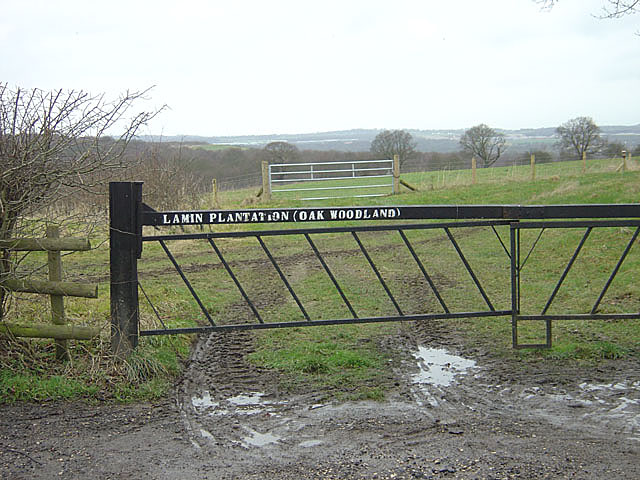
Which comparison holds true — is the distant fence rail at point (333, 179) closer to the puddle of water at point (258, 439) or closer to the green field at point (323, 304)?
the green field at point (323, 304)

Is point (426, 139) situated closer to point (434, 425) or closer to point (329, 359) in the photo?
point (329, 359)

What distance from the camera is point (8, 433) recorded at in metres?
4.81

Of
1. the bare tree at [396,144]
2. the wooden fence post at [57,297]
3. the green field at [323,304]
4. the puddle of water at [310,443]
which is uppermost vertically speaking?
the bare tree at [396,144]

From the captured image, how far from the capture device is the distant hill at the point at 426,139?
48750 millimetres

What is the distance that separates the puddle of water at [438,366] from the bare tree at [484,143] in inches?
1540

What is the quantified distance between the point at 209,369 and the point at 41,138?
8.61ft

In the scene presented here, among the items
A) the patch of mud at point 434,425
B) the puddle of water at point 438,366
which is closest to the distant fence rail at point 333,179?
the puddle of water at point 438,366

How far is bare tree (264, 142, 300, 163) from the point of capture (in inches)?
1638

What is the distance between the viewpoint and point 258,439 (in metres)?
4.72

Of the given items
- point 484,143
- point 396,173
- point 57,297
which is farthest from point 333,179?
point 57,297

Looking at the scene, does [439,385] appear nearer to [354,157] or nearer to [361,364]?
[361,364]

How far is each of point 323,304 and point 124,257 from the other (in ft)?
11.9

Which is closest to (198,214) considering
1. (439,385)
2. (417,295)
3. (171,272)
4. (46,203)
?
(46,203)

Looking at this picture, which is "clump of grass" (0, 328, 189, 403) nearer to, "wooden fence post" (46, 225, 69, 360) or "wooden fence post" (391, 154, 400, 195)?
"wooden fence post" (46, 225, 69, 360)
